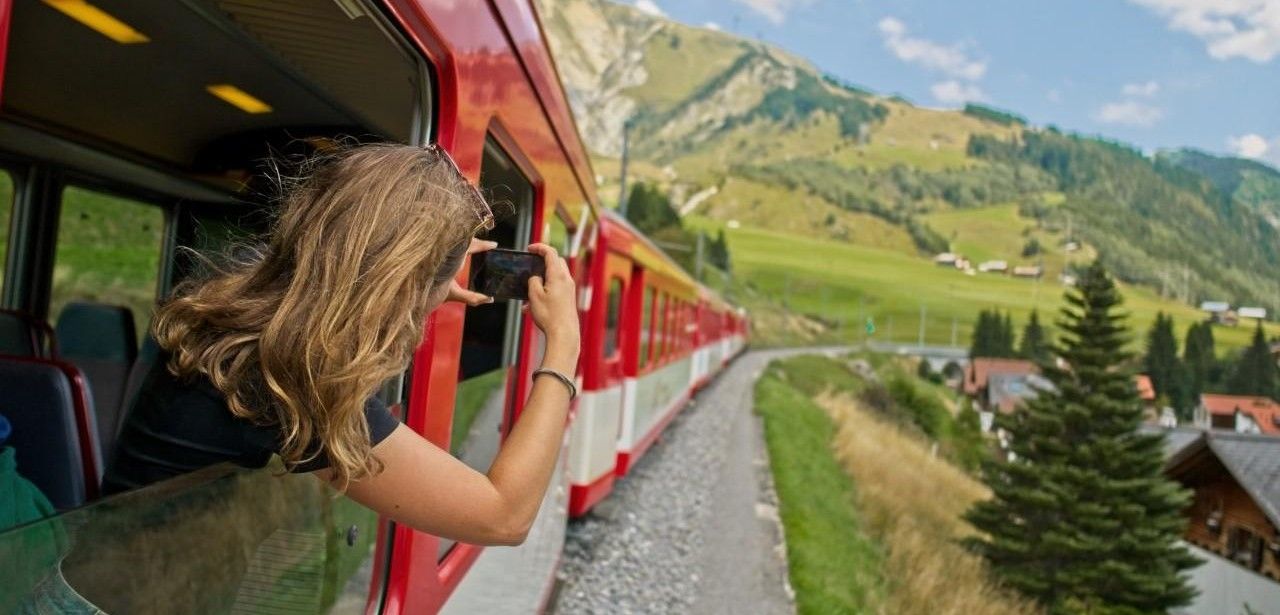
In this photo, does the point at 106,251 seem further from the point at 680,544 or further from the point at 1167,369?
the point at 1167,369

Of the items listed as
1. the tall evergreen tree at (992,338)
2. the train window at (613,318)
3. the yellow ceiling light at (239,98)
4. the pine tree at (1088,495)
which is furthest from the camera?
the tall evergreen tree at (992,338)

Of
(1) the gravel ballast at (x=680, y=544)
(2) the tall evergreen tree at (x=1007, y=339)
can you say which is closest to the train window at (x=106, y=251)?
(1) the gravel ballast at (x=680, y=544)

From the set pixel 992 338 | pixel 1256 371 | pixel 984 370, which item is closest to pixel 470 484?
pixel 1256 371

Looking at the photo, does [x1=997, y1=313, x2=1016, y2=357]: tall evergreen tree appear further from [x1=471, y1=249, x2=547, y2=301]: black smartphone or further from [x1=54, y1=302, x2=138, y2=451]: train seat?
[x1=471, y1=249, x2=547, y2=301]: black smartphone

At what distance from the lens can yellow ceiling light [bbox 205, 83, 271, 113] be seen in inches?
104

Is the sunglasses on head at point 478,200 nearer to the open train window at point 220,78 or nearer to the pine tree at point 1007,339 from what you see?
the open train window at point 220,78

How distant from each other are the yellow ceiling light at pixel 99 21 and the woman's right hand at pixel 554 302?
1482 mm

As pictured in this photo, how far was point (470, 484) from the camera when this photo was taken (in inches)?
55.3

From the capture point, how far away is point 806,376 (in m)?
48.3

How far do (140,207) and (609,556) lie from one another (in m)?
5.20

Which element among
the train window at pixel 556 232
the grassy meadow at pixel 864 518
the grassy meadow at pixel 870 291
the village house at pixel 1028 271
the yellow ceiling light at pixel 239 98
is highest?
the village house at pixel 1028 271

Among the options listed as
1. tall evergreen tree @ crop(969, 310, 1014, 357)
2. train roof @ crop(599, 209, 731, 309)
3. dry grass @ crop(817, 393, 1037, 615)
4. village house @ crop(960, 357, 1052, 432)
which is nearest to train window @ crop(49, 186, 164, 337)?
train roof @ crop(599, 209, 731, 309)

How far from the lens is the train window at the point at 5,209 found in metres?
3.86

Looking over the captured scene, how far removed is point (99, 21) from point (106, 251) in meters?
2.46
